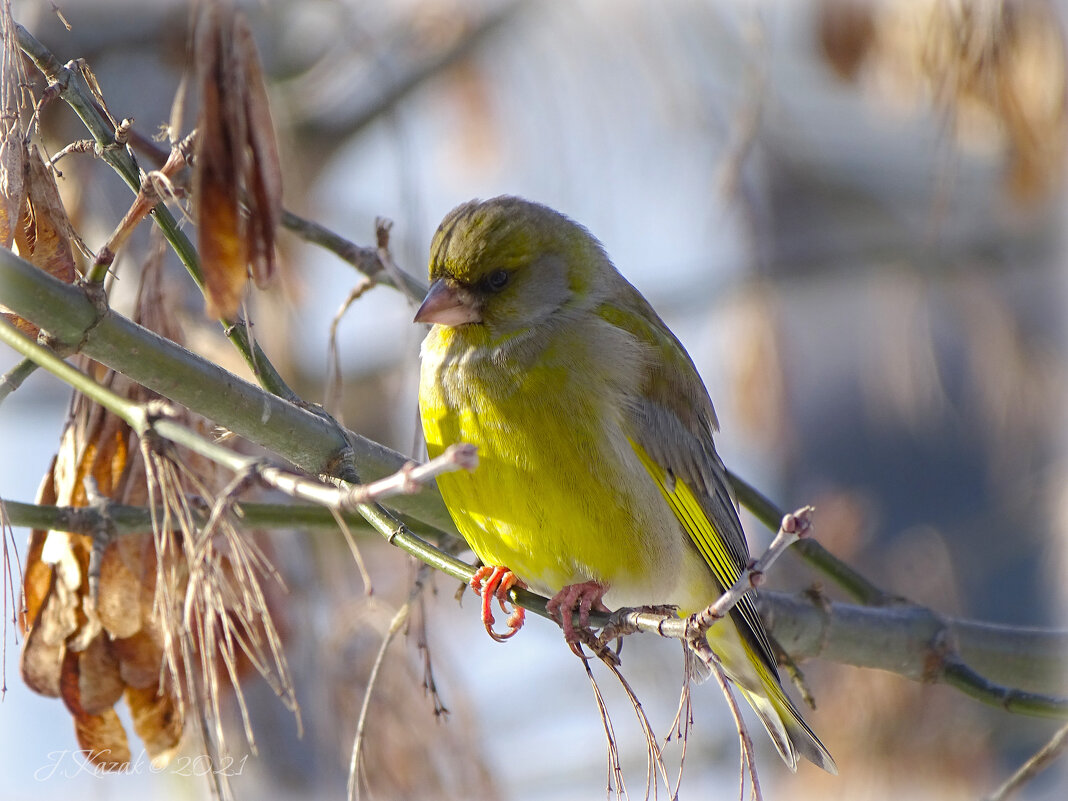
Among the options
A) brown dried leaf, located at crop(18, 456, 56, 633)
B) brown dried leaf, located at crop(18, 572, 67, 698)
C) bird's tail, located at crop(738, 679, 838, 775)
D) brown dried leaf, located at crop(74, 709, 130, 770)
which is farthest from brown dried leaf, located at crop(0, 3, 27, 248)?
bird's tail, located at crop(738, 679, 838, 775)

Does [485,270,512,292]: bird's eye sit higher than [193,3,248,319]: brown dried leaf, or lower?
higher

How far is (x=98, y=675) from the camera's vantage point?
2.68 m

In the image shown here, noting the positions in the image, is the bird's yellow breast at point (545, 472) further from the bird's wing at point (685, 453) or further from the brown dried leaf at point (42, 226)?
the brown dried leaf at point (42, 226)

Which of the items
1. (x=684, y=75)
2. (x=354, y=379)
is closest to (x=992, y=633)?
(x=684, y=75)

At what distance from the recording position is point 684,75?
196 inches

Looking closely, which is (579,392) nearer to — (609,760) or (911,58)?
(609,760)

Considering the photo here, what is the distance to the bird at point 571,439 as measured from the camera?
117 inches

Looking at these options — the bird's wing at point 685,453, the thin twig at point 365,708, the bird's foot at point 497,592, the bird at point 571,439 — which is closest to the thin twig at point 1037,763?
the bird at point 571,439

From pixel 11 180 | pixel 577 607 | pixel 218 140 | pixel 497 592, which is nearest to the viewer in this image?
pixel 218 140

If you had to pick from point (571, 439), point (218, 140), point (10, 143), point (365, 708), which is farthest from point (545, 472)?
point (218, 140)

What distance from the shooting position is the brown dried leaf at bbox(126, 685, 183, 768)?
274 centimetres

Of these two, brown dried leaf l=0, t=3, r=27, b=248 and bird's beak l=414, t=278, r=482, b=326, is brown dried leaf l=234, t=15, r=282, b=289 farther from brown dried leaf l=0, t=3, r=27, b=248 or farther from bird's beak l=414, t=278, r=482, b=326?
bird's beak l=414, t=278, r=482, b=326

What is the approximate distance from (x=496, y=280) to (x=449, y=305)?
210 mm

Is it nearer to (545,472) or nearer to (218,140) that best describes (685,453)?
(545,472)
